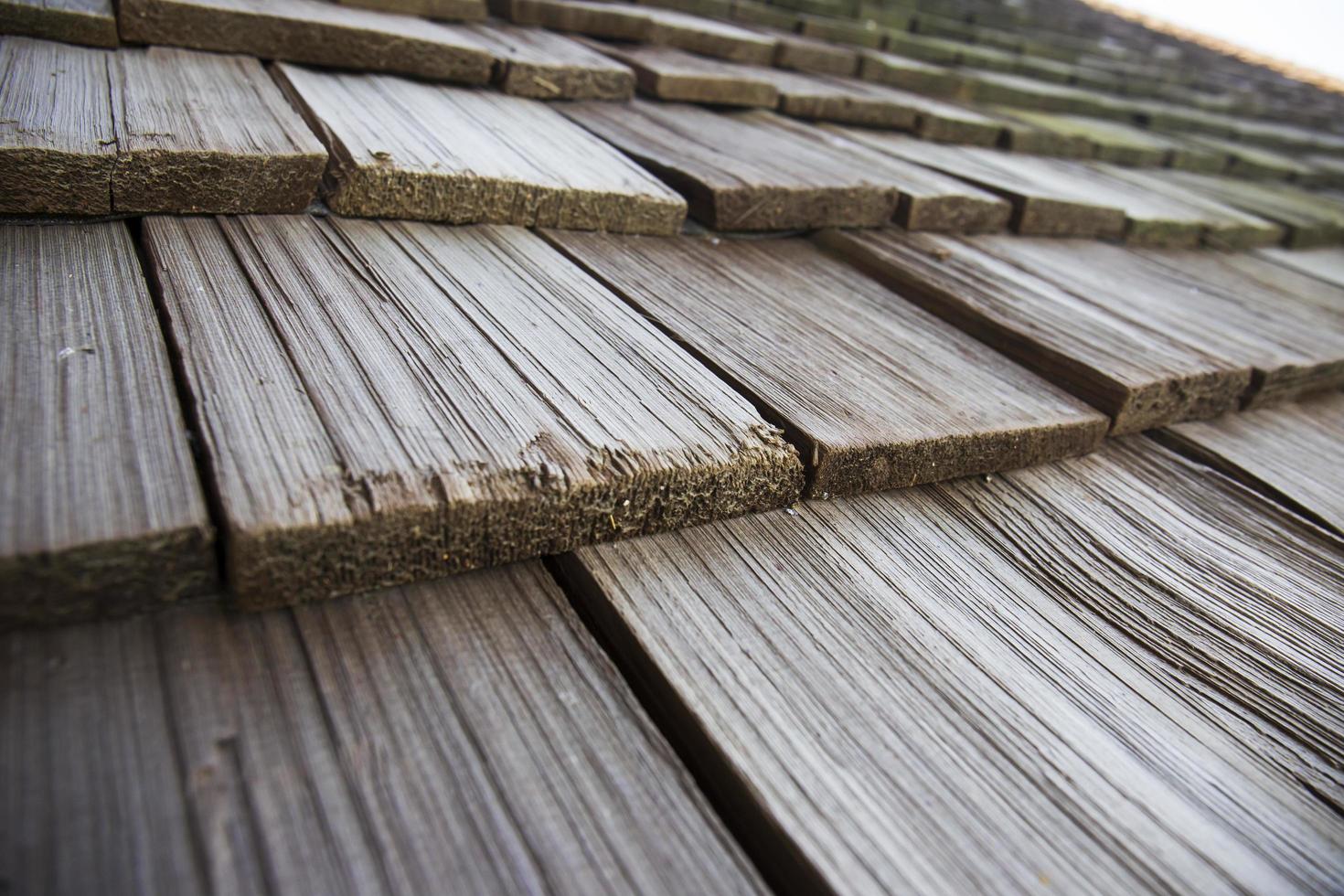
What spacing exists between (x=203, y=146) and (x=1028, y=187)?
164cm

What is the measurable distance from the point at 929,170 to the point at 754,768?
153cm

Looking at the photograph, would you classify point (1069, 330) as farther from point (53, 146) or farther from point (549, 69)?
point (53, 146)

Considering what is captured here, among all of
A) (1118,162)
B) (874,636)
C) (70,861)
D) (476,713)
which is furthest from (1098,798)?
(1118,162)

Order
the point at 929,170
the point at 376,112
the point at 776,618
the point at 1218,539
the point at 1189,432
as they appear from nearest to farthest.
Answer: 1. the point at 776,618
2. the point at 1218,539
3. the point at 376,112
4. the point at 1189,432
5. the point at 929,170

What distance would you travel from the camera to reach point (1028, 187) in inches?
75.8

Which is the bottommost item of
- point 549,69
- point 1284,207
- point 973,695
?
point 973,695

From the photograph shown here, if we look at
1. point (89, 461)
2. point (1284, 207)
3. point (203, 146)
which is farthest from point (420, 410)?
point (1284, 207)

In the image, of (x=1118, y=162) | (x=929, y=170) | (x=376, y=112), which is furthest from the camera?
(x=1118, y=162)

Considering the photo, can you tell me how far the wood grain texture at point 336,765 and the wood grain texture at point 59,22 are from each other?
3.39ft

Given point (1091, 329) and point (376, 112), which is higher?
point (376, 112)

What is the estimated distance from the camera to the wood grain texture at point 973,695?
66cm

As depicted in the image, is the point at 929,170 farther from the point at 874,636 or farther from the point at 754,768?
the point at 754,768

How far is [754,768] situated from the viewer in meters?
0.66

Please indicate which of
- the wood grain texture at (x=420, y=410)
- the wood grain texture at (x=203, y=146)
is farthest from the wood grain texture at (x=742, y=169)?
the wood grain texture at (x=203, y=146)
